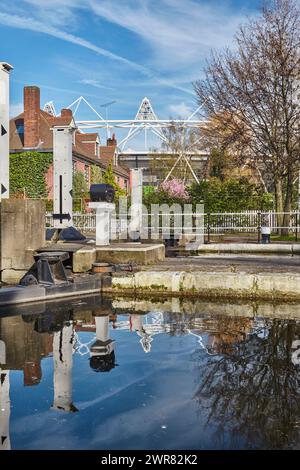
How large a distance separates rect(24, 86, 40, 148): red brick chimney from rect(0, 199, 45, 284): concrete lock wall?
29568mm

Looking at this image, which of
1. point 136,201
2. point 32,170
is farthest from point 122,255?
point 32,170

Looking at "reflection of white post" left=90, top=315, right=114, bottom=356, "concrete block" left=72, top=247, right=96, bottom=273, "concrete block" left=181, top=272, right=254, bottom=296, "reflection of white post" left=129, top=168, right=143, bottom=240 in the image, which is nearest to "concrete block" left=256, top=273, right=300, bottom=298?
"concrete block" left=181, top=272, right=254, bottom=296

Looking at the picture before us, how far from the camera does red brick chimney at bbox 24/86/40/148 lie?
39.2 meters

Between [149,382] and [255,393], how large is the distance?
108 cm

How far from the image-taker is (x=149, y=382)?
5250 millimetres

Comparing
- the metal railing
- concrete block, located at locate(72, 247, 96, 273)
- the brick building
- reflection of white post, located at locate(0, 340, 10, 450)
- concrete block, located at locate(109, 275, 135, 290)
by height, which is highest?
the brick building

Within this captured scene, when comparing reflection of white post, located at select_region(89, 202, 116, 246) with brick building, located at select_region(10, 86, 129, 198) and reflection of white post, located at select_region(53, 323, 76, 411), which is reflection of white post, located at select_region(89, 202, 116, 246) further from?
brick building, located at select_region(10, 86, 129, 198)

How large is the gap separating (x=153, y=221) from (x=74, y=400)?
68.7 feet

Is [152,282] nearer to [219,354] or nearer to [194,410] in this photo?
[219,354]

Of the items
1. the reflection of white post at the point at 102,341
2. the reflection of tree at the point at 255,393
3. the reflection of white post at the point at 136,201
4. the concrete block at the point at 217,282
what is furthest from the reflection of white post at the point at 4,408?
the reflection of white post at the point at 136,201
